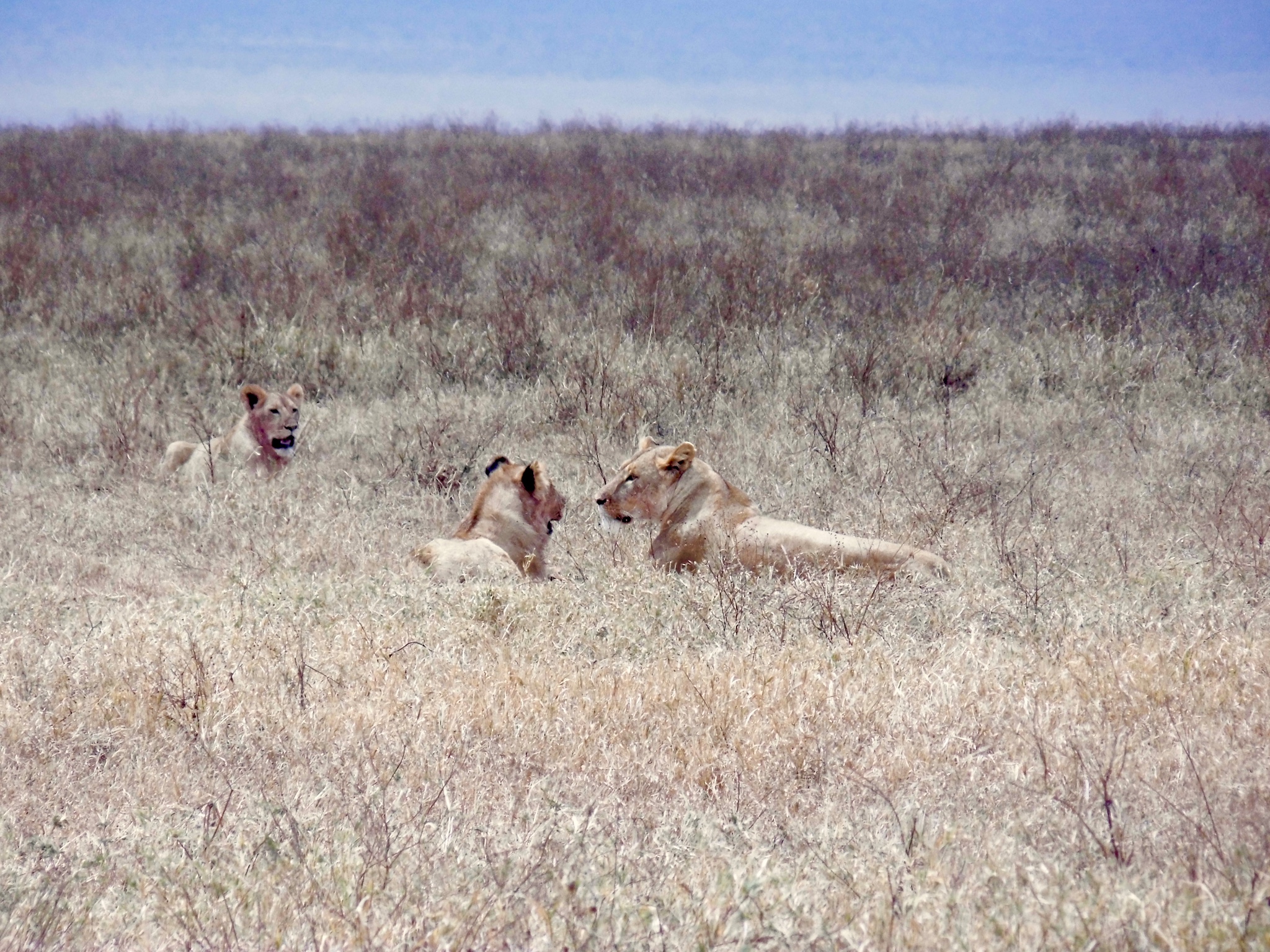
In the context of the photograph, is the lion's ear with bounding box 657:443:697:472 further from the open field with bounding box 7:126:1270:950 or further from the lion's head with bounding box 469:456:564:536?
the lion's head with bounding box 469:456:564:536

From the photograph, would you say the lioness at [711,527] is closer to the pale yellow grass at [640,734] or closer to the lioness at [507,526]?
the pale yellow grass at [640,734]

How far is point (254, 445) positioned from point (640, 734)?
5.96 meters

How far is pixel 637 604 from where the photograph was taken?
5281 mm

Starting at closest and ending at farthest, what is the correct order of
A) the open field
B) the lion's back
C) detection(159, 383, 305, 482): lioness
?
1. the open field
2. the lion's back
3. detection(159, 383, 305, 482): lioness

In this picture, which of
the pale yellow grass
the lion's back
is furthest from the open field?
the lion's back

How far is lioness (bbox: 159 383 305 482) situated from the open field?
0.39 metres

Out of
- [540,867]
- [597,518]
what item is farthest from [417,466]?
[540,867]

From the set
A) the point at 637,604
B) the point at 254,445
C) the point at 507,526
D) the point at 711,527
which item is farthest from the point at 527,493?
the point at 254,445

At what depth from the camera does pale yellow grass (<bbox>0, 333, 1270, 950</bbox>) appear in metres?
2.61

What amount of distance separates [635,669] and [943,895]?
2050 millimetres

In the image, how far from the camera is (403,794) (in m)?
3.34

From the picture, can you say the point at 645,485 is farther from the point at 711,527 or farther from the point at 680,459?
the point at 711,527

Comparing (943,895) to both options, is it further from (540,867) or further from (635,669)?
(635,669)

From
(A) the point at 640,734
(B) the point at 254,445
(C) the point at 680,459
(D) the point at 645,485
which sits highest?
(C) the point at 680,459
